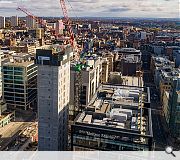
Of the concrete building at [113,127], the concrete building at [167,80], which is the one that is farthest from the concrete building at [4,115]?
the concrete building at [167,80]

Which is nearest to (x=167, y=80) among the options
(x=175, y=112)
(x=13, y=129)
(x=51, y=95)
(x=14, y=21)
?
(x=175, y=112)

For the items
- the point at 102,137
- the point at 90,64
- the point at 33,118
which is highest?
the point at 90,64

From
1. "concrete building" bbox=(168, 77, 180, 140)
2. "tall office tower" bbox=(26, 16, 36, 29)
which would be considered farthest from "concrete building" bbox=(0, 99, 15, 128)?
"tall office tower" bbox=(26, 16, 36, 29)

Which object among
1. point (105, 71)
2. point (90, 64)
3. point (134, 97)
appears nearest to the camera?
point (134, 97)

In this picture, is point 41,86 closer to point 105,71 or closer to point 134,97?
point 134,97

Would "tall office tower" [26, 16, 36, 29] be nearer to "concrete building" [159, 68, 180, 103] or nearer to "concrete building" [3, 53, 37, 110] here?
"concrete building" [159, 68, 180, 103]

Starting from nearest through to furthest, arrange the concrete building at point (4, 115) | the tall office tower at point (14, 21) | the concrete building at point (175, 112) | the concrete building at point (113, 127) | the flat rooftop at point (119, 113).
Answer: the concrete building at point (113, 127) < the flat rooftop at point (119, 113) < the concrete building at point (175, 112) < the concrete building at point (4, 115) < the tall office tower at point (14, 21)

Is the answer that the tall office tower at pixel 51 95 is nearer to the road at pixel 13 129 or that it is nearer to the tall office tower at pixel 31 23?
the road at pixel 13 129

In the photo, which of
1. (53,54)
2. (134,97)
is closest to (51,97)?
(53,54)
